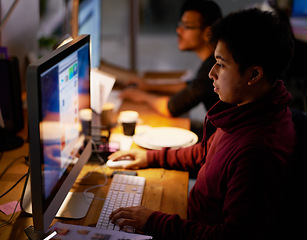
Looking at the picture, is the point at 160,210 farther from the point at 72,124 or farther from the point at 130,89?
the point at 130,89

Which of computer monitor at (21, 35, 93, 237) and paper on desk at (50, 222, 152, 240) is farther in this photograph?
paper on desk at (50, 222, 152, 240)

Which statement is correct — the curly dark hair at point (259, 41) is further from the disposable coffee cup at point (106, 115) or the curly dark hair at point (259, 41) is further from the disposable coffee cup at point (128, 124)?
the disposable coffee cup at point (106, 115)

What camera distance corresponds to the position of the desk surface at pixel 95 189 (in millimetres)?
1070

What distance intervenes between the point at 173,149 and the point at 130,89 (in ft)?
3.34

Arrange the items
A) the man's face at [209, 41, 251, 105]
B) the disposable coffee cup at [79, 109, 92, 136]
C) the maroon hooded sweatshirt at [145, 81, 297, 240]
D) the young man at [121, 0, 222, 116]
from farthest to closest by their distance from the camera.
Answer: the young man at [121, 0, 222, 116] < the disposable coffee cup at [79, 109, 92, 136] < the man's face at [209, 41, 251, 105] < the maroon hooded sweatshirt at [145, 81, 297, 240]

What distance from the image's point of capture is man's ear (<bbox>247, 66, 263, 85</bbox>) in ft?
3.27

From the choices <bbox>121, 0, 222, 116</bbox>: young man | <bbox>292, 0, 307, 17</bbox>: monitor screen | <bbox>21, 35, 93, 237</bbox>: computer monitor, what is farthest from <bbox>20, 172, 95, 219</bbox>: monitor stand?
<bbox>292, 0, 307, 17</bbox>: monitor screen

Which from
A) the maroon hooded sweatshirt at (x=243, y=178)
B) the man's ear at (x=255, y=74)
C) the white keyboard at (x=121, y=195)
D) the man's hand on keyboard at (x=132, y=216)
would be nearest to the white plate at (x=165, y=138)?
the white keyboard at (x=121, y=195)

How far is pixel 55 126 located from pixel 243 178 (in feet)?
1.65

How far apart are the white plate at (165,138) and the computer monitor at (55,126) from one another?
14.2 inches

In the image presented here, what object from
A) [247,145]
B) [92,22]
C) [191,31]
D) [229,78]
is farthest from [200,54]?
[247,145]

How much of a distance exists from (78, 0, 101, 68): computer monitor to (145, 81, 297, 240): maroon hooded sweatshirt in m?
1.07

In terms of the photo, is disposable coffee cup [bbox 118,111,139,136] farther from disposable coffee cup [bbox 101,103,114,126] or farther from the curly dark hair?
the curly dark hair

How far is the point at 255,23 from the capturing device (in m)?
1.01
